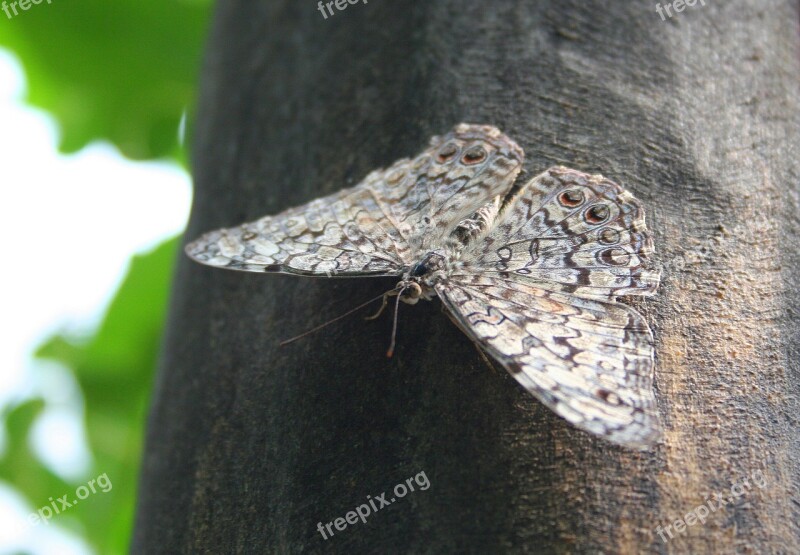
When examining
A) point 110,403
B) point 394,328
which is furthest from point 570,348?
point 110,403

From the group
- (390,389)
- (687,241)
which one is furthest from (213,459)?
(687,241)

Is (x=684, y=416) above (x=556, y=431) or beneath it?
beneath

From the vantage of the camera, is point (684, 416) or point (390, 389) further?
point (390, 389)

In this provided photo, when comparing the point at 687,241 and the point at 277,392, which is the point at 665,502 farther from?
the point at 277,392

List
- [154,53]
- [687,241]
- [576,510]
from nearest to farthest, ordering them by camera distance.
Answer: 1. [576,510]
2. [687,241]
3. [154,53]

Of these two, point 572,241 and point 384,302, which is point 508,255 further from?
point 384,302

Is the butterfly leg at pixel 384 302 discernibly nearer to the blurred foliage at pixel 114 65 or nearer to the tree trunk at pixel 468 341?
the tree trunk at pixel 468 341

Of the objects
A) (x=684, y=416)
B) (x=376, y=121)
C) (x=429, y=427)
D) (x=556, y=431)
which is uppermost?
(x=376, y=121)
